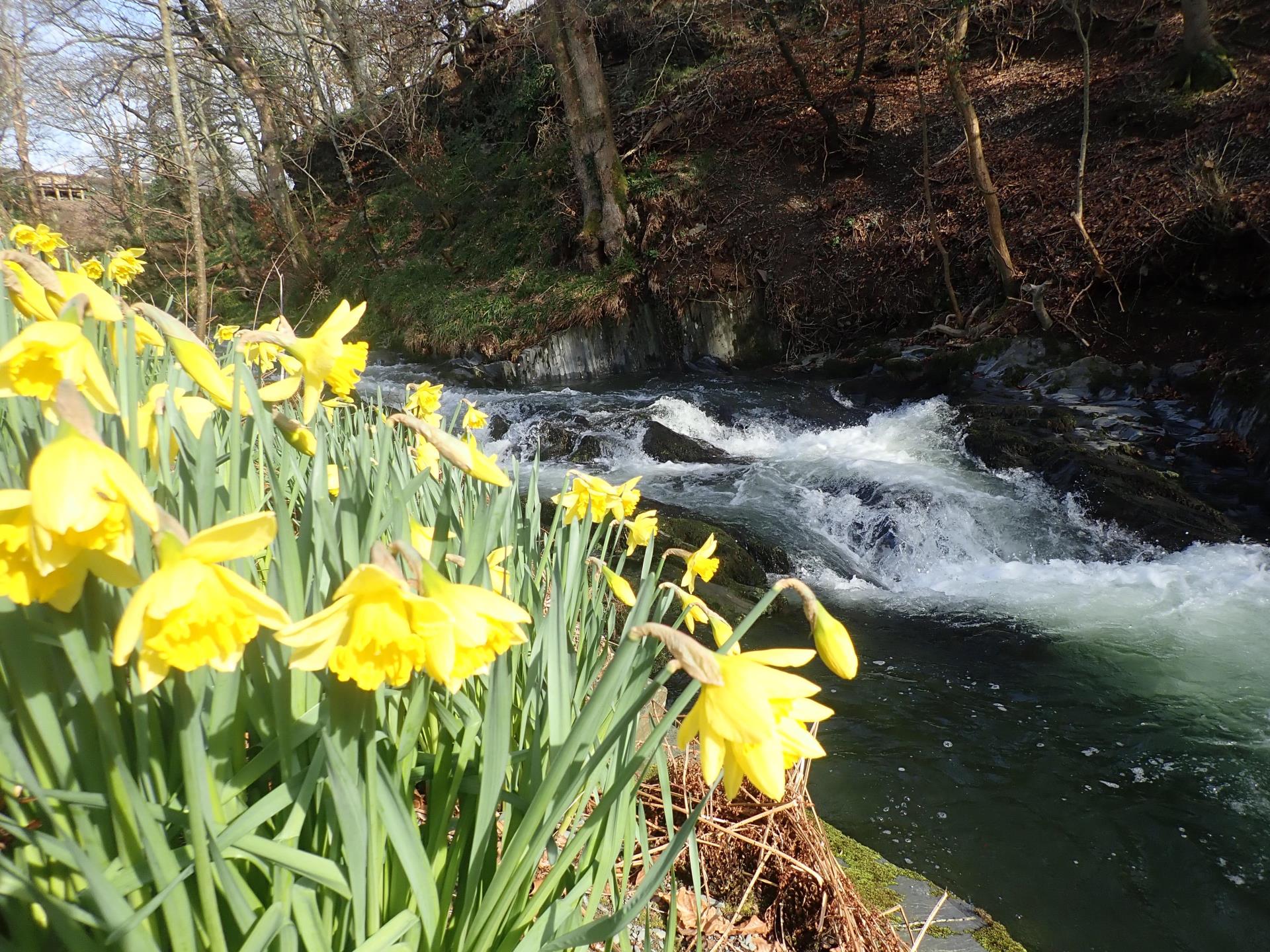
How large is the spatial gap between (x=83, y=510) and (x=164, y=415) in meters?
0.44

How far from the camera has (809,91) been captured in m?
10.1

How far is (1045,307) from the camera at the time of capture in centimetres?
761

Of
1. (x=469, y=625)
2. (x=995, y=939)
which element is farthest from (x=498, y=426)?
(x=469, y=625)

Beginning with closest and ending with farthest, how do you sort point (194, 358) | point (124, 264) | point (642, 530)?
point (194, 358)
point (642, 530)
point (124, 264)

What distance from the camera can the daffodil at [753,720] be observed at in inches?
28.5

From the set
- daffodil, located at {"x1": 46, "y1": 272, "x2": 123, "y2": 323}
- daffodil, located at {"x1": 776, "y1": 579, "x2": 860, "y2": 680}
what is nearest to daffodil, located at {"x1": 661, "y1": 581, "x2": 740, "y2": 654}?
daffodil, located at {"x1": 776, "y1": 579, "x2": 860, "y2": 680}

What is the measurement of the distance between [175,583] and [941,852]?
2588 millimetres

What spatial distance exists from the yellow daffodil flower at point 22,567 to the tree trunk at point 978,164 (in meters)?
8.13

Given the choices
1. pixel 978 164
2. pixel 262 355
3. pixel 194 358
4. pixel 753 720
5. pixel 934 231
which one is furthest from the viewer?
pixel 934 231

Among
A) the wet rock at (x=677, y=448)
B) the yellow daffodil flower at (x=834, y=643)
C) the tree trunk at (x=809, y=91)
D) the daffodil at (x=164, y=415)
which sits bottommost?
the wet rock at (x=677, y=448)

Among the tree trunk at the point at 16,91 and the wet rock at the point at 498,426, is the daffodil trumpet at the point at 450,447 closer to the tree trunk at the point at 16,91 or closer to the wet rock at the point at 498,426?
the wet rock at the point at 498,426

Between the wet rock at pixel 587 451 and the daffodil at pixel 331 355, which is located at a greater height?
the daffodil at pixel 331 355

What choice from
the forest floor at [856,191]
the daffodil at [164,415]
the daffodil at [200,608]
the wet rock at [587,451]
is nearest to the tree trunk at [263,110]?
the forest floor at [856,191]

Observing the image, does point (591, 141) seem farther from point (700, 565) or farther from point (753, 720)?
point (753, 720)
